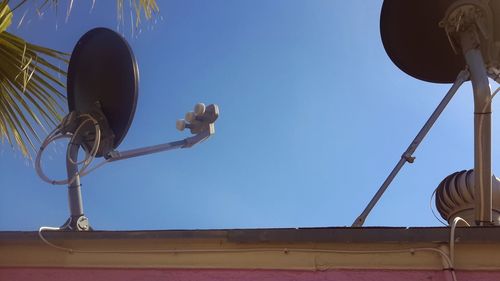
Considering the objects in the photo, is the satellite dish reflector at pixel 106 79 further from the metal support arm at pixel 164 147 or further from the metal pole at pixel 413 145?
the metal pole at pixel 413 145

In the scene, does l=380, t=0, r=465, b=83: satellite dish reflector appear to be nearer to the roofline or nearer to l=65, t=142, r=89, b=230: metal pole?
the roofline

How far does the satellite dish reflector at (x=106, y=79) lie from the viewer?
15.2 feet

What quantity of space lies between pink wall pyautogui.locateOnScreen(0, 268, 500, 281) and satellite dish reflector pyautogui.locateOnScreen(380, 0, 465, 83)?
2.57 metres

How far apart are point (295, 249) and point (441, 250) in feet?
2.29

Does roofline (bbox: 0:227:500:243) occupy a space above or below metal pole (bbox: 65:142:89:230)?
below

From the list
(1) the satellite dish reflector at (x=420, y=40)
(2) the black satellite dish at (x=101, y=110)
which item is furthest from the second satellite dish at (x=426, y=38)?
(2) the black satellite dish at (x=101, y=110)

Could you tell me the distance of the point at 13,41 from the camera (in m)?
4.32

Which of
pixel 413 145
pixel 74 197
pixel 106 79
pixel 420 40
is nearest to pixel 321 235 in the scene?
pixel 74 197

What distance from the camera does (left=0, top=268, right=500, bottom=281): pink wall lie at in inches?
118

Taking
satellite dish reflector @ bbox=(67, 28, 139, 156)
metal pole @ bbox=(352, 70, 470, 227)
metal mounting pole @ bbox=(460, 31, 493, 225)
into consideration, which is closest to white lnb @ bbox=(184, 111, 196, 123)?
satellite dish reflector @ bbox=(67, 28, 139, 156)

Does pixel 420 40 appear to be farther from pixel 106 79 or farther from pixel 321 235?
pixel 321 235

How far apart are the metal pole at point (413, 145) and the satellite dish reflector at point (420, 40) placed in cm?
42

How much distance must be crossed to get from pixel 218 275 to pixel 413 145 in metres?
2.26

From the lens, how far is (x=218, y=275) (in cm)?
324
